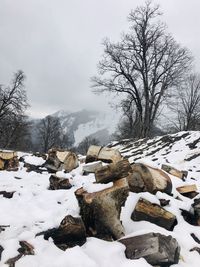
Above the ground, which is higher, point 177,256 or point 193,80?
point 193,80

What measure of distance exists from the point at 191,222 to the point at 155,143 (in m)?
10.6

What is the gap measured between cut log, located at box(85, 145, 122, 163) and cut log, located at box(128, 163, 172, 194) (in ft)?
8.49

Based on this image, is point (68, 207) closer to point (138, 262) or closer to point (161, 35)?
point (138, 262)

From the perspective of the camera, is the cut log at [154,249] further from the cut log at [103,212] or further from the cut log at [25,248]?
the cut log at [25,248]

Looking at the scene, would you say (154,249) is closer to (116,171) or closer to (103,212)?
(103,212)

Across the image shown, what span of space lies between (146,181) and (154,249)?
2132 mm

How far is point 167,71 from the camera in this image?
87.4 feet

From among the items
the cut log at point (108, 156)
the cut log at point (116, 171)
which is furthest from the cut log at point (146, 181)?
the cut log at point (108, 156)

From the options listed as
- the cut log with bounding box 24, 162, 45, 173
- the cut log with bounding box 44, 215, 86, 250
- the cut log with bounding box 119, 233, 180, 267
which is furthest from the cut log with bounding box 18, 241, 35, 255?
the cut log with bounding box 24, 162, 45, 173

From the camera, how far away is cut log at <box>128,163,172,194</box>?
6.86 metres

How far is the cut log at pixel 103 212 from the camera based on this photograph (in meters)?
5.42

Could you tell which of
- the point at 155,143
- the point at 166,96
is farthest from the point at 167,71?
the point at 155,143

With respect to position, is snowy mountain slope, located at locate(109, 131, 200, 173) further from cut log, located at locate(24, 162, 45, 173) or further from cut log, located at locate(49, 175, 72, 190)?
cut log, located at locate(49, 175, 72, 190)

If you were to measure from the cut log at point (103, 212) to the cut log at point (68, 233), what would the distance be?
30 centimetres
